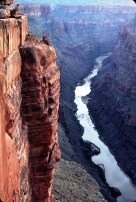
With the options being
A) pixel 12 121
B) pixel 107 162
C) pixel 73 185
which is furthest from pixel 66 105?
pixel 12 121

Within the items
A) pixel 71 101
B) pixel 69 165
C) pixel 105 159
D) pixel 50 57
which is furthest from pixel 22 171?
pixel 71 101

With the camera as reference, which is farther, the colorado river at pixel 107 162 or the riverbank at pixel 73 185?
the colorado river at pixel 107 162

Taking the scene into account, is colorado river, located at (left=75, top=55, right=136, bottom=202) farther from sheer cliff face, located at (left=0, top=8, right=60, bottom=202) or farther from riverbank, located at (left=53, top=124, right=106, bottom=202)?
sheer cliff face, located at (left=0, top=8, right=60, bottom=202)

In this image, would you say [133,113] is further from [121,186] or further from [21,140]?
[21,140]

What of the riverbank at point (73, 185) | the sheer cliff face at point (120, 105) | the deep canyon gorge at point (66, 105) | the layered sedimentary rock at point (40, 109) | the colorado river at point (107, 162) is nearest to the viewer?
the deep canyon gorge at point (66, 105)

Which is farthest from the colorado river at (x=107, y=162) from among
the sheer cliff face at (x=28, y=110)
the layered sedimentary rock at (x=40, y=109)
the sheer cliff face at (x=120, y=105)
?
the sheer cliff face at (x=28, y=110)

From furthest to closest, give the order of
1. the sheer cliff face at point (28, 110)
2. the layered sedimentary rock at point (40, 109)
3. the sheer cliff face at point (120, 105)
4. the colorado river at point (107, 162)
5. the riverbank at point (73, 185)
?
the sheer cliff face at point (120, 105)
the colorado river at point (107, 162)
the riverbank at point (73, 185)
the layered sedimentary rock at point (40, 109)
the sheer cliff face at point (28, 110)

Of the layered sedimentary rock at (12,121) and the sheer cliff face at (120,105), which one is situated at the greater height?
the layered sedimentary rock at (12,121)

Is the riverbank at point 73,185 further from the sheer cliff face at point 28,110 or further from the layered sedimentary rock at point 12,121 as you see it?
the layered sedimentary rock at point 12,121
